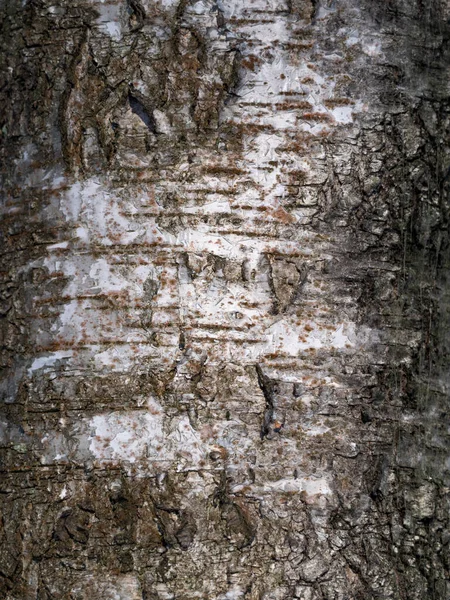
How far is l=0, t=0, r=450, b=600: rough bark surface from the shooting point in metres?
2.08

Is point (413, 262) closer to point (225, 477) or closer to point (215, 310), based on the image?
point (215, 310)

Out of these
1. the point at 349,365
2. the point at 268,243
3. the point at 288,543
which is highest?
the point at 268,243

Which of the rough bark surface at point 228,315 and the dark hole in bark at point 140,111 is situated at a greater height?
the dark hole in bark at point 140,111

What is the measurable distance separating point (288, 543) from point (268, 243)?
2.23 ft

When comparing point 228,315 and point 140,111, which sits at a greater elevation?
point 140,111

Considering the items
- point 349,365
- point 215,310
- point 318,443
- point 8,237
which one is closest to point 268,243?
point 215,310

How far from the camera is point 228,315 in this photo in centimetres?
209

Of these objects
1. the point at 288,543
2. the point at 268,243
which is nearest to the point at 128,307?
the point at 268,243

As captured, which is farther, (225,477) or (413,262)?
(413,262)

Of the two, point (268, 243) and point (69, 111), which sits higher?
point (69, 111)

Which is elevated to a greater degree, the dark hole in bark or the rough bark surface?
the dark hole in bark

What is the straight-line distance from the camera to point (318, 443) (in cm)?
210

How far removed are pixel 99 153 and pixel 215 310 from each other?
47 centimetres

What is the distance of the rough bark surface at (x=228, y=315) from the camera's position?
2.08 meters
